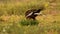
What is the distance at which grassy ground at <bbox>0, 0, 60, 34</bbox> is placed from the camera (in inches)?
279

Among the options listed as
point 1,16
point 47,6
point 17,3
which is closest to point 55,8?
point 47,6

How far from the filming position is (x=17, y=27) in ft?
23.6

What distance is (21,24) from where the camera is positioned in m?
7.80

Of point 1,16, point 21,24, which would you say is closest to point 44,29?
point 21,24

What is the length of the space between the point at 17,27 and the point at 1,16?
2730mm

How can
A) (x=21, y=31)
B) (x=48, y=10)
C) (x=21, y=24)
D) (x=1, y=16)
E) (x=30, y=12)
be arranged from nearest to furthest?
(x=21, y=31) → (x=21, y=24) → (x=30, y=12) → (x=1, y=16) → (x=48, y=10)

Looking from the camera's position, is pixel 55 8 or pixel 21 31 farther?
pixel 55 8

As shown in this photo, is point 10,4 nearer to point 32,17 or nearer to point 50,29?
point 32,17

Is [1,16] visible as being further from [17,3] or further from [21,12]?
[17,3]

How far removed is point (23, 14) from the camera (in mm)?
9969

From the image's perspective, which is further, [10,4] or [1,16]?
[10,4]

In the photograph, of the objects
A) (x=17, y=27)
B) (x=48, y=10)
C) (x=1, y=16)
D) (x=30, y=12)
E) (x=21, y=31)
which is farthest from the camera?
(x=48, y=10)

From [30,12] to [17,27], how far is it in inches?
53.8

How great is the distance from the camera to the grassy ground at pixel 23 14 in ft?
23.2
